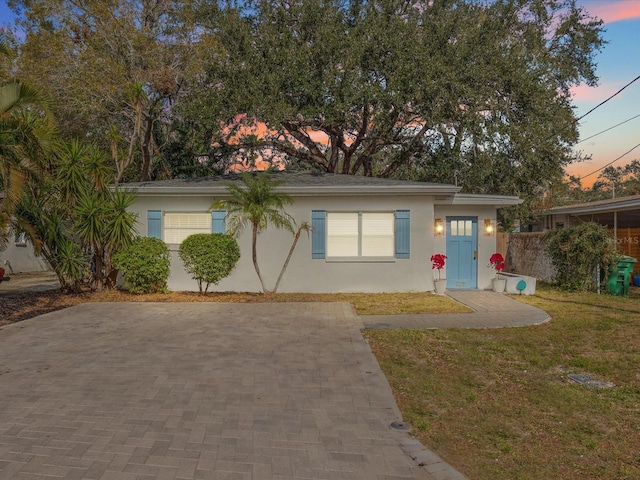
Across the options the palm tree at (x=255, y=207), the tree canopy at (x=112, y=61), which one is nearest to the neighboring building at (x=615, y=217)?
the palm tree at (x=255, y=207)

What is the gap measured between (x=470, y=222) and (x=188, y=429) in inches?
431

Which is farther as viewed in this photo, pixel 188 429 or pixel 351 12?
pixel 351 12

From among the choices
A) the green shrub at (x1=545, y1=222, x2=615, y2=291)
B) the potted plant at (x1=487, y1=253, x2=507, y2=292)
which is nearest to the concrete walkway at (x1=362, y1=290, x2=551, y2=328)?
the potted plant at (x1=487, y1=253, x2=507, y2=292)

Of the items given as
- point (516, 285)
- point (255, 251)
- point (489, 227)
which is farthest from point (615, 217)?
point (255, 251)

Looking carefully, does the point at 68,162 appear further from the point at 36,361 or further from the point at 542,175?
the point at 542,175

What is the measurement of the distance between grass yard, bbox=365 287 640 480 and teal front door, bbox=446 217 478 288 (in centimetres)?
484

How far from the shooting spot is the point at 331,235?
12.4 m

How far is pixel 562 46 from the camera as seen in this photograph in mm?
19859

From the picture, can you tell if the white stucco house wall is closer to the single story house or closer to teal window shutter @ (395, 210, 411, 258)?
the single story house

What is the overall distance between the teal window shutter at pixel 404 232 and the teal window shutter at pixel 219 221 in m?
4.76

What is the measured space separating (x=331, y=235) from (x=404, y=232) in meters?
2.01

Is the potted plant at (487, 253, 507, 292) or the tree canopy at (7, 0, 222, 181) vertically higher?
the tree canopy at (7, 0, 222, 181)

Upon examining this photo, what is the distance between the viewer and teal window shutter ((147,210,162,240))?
12438mm

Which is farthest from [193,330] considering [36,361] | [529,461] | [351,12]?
[351,12]
